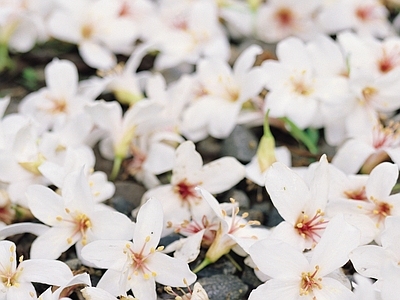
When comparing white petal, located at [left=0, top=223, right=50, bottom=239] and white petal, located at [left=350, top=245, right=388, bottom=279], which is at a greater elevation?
white petal, located at [left=350, top=245, right=388, bottom=279]

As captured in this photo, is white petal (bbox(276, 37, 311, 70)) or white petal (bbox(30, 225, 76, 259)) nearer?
white petal (bbox(30, 225, 76, 259))

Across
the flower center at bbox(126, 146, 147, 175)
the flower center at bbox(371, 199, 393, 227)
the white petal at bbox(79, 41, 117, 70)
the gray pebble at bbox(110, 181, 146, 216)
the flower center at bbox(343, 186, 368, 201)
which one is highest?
the white petal at bbox(79, 41, 117, 70)

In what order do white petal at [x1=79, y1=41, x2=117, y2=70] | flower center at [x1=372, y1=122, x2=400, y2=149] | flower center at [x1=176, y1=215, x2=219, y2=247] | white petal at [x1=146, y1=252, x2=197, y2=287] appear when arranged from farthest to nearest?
white petal at [x1=79, y1=41, x2=117, y2=70]
flower center at [x1=372, y1=122, x2=400, y2=149]
flower center at [x1=176, y1=215, x2=219, y2=247]
white petal at [x1=146, y1=252, x2=197, y2=287]

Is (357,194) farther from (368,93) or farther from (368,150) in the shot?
(368,93)

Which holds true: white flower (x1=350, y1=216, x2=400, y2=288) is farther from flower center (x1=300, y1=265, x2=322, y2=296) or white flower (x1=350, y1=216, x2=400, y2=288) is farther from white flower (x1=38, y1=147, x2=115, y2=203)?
white flower (x1=38, y1=147, x2=115, y2=203)

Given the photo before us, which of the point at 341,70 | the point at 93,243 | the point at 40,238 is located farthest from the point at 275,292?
the point at 341,70

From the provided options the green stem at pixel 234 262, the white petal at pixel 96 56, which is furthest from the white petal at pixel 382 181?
the white petal at pixel 96 56

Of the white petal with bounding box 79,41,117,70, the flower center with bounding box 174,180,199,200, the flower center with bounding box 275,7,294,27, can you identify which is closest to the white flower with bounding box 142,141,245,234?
the flower center with bounding box 174,180,199,200

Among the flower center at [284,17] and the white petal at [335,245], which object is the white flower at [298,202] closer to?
the white petal at [335,245]
